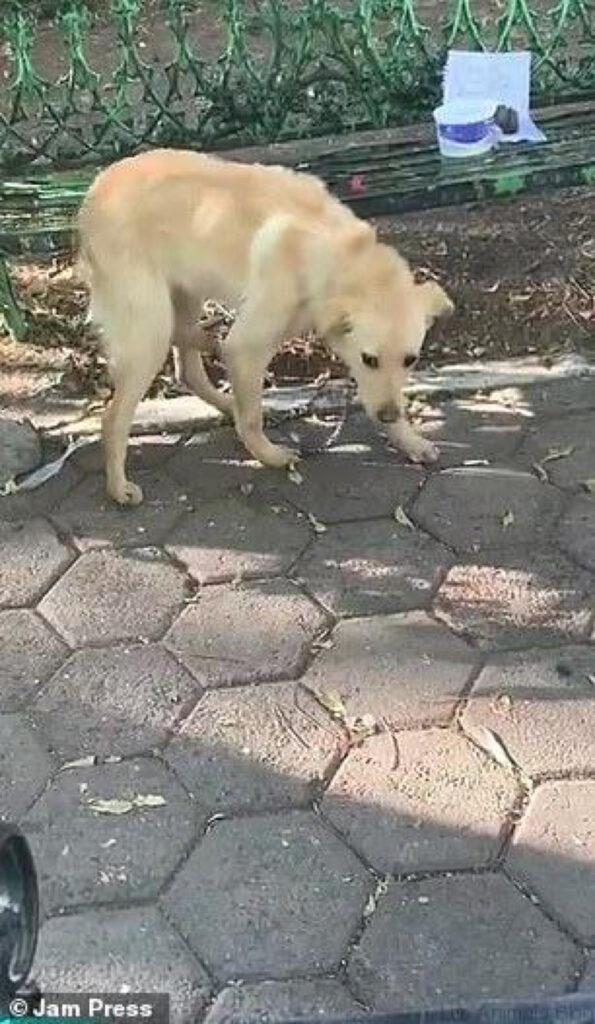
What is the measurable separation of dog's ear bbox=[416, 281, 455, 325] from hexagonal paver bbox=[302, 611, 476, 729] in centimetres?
76

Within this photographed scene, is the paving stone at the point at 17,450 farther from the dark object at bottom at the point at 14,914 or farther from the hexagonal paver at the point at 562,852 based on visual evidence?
the dark object at bottom at the point at 14,914

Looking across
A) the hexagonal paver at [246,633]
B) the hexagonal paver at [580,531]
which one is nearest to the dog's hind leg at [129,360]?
the hexagonal paver at [246,633]

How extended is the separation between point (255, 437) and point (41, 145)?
4.32 ft

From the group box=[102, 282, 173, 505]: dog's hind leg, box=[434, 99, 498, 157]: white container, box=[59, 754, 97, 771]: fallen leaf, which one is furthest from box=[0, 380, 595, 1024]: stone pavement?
box=[434, 99, 498, 157]: white container

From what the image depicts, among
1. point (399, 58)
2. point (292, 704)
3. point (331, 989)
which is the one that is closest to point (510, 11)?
point (399, 58)

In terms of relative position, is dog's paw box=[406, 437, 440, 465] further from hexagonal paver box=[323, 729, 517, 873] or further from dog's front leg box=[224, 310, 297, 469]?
hexagonal paver box=[323, 729, 517, 873]

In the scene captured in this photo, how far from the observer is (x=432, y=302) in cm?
378

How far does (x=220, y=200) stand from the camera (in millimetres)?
3760

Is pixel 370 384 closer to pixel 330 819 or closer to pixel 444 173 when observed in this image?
pixel 444 173

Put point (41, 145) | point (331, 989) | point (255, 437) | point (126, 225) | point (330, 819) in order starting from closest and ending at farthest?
1. point (331, 989)
2. point (330, 819)
3. point (126, 225)
4. point (255, 437)
5. point (41, 145)

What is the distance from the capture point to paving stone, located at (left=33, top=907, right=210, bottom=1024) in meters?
2.61

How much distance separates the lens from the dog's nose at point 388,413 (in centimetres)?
378

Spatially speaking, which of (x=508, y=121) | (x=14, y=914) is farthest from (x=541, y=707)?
(x=508, y=121)

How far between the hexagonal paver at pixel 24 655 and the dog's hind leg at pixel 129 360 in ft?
1.70
